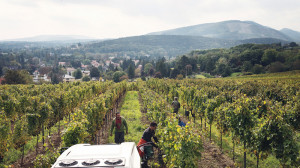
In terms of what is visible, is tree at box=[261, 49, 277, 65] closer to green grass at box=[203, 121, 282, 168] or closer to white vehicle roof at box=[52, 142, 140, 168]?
green grass at box=[203, 121, 282, 168]

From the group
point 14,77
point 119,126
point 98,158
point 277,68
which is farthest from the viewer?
point 277,68

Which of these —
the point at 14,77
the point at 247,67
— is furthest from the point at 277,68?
the point at 14,77

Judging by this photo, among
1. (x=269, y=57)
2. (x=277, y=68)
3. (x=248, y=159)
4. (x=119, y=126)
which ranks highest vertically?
(x=269, y=57)

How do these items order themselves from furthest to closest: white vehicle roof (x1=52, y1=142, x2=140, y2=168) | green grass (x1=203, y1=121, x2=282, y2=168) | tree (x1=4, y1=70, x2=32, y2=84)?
1. tree (x1=4, y1=70, x2=32, y2=84)
2. green grass (x1=203, y1=121, x2=282, y2=168)
3. white vehicle roof (x1=52, y1=142, x2=140, y2=168)

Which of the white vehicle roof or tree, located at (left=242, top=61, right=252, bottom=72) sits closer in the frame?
the white vehicle roof

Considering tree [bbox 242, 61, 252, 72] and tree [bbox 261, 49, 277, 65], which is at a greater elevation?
tree [bbox 261, 49, 277, 65]

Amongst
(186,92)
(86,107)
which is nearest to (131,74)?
(186,92)

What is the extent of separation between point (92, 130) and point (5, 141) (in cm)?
368

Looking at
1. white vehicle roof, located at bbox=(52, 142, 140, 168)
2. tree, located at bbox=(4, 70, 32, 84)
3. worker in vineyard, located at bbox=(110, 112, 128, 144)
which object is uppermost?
white vehicle roof, located at bbox=(52, 142, 140, 168)

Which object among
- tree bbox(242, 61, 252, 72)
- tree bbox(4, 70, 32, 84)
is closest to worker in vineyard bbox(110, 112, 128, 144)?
tree bbox(4, 70, 32, 84)

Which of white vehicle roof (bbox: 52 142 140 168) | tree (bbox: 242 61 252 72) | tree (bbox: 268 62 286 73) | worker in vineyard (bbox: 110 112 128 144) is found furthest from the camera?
tree (bbox: 242 61 252 72)

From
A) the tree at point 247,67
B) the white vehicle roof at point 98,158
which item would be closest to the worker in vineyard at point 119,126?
the white vehicle roof at point 98,158

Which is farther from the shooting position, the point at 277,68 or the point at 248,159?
the point at 277,68

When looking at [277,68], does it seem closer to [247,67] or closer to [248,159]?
[247,67]
